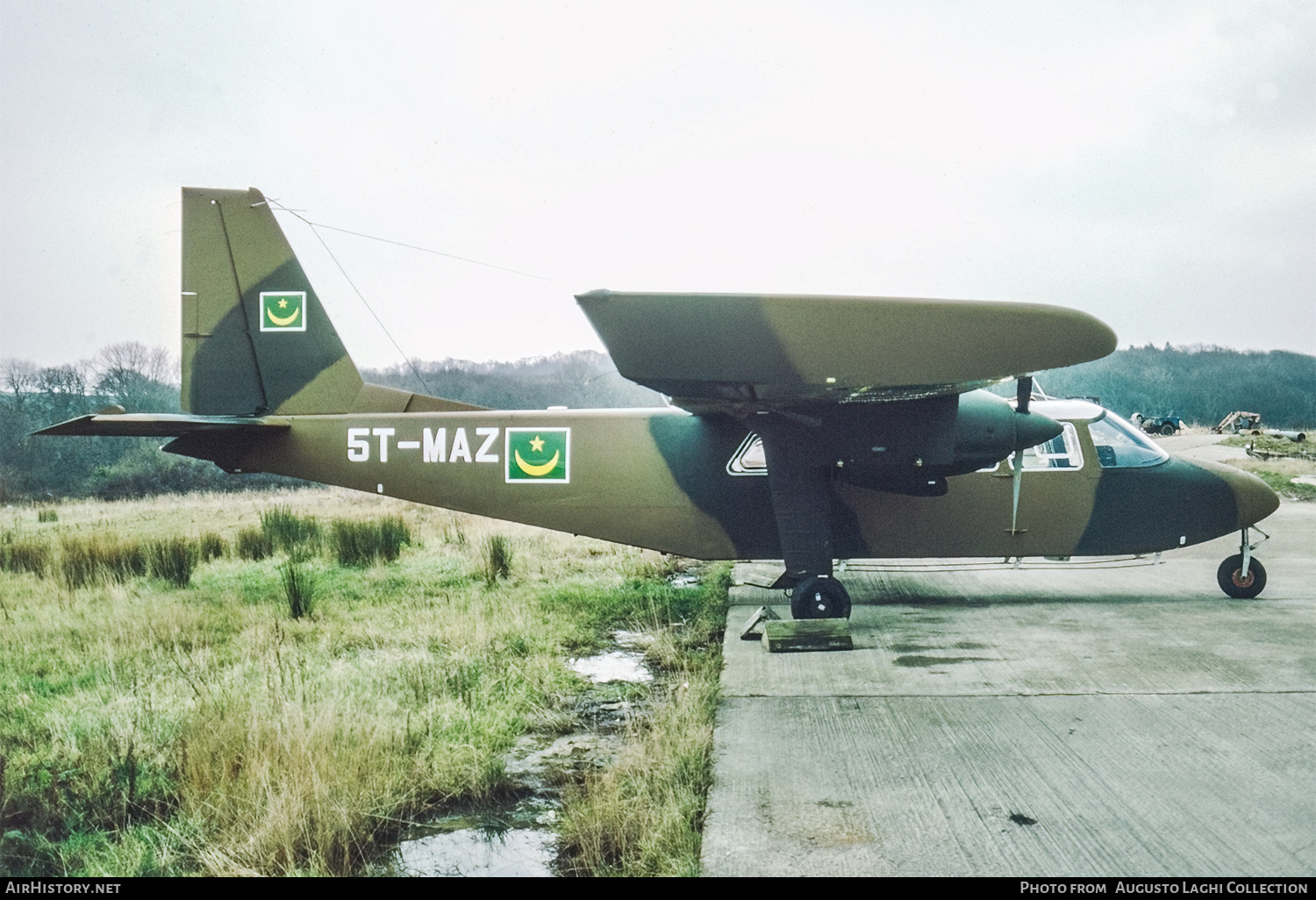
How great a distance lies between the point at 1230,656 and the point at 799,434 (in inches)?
132

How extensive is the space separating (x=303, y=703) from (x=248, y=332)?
4.58 m

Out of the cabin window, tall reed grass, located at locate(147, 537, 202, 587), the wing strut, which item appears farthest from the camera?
tall reed grass, located at locate(147, 537, 202, 587)

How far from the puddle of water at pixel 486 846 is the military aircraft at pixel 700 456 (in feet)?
11.4

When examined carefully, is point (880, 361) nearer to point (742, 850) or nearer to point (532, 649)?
point (742, 850)

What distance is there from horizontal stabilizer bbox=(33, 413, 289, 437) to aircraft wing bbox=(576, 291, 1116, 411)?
448 cm

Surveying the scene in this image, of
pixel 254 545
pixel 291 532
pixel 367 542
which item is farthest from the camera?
pixel 291 532

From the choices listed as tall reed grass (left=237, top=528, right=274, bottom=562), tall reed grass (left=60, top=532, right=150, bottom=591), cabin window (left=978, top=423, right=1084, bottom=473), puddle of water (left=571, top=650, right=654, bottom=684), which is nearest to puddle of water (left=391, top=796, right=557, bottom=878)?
puddle of water (left=571, top=650, right=654, bottom=684)

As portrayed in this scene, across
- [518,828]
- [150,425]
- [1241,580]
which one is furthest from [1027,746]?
[150,425]

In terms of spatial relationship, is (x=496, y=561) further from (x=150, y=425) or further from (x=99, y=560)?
(x=99, y=560)

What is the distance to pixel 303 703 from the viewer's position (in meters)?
5.21

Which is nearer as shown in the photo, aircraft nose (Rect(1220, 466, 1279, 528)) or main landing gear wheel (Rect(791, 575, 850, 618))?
main landing gear wheel (Rect(791, 575, 850, 618))

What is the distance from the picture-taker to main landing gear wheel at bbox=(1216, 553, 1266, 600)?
808 cm

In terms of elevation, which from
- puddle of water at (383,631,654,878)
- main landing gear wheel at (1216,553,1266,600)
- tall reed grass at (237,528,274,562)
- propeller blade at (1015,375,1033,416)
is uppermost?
propeller blade at (1015,375,1033,416)

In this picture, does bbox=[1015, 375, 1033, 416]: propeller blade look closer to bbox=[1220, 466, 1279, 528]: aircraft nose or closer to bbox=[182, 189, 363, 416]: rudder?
bbox=[1220, 466, 1279, 528]: aircraft nose
